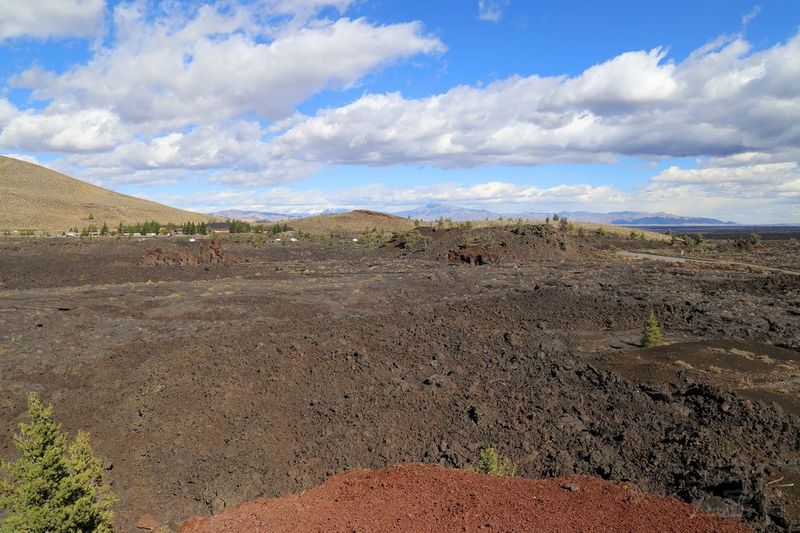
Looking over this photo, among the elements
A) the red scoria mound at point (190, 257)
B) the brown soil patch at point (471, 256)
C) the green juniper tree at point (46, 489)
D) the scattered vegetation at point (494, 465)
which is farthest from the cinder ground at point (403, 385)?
the brown soil patch at point (471, 256)

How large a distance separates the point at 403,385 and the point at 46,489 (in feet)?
24.3

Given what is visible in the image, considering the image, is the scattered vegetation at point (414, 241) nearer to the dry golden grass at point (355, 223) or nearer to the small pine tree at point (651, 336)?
the small pine tree at point (651, 336)

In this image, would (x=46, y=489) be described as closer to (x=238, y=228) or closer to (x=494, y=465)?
(x=494, y=465)

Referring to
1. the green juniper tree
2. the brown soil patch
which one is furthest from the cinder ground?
the brown soil patch

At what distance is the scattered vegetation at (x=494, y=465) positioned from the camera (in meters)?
8.94

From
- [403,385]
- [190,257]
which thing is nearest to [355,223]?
[190,257]

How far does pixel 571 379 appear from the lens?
12688mm

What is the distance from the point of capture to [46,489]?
19.3 feet

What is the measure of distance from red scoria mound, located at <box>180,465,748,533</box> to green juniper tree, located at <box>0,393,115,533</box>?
6.49ft

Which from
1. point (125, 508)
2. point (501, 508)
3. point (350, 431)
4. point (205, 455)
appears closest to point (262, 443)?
point (205, 455)

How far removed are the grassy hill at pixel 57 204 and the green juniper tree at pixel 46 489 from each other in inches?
3448

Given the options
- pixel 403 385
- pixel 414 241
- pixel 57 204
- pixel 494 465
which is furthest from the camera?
pixel 57 204

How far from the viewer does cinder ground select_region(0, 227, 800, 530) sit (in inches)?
356

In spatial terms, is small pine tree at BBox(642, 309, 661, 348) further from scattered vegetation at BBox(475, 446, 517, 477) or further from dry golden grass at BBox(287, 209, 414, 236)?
dry golden grass at BBox(287, 209, 414, 236)
